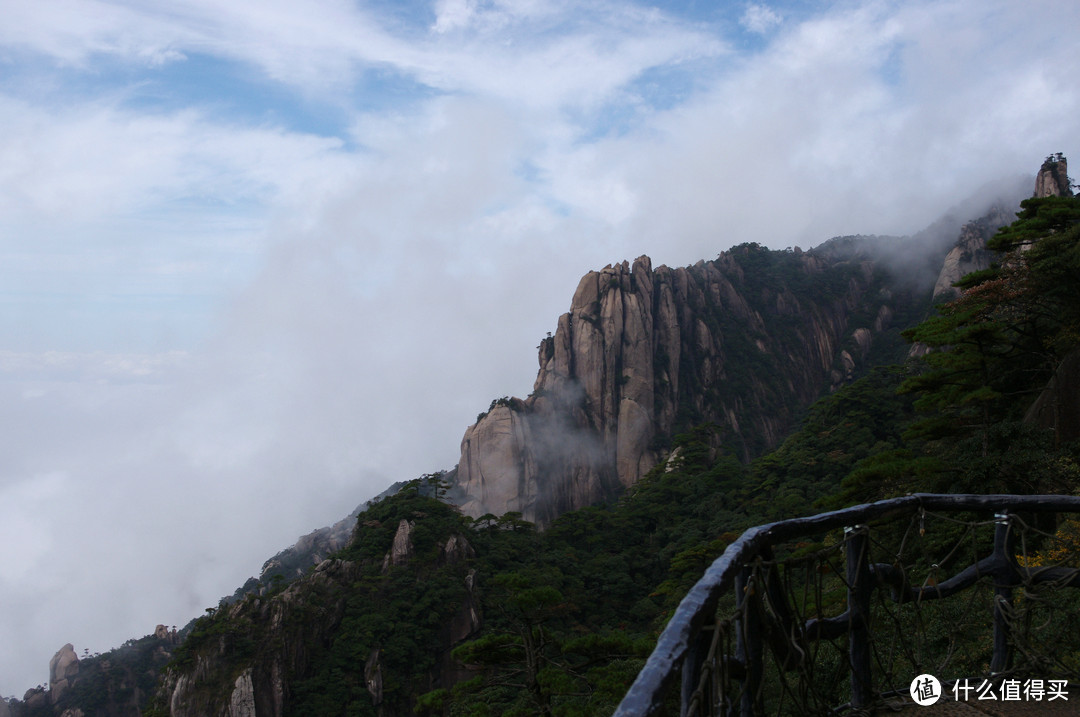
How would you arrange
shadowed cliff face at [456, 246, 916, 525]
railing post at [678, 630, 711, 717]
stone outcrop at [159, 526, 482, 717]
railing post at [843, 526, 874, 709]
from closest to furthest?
railing post at [678, 630, 711, 717]
railing post at [843, 526, 874, 709]
stone outcrop at [159, 526, 482, 717]
shadowed cliff face at [456, 246, 916, 525]

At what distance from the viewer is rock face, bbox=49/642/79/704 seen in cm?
3778

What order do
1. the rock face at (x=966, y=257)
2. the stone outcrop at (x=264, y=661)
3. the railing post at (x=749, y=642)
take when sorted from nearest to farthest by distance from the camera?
1. the railing post at (x=749, y=642)
2. the stone outcrop at (x=264, y=661)
3. the rock face at (x=966, y=257)

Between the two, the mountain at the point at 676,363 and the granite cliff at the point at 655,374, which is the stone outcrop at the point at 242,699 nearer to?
the mountain at the point at 676,363

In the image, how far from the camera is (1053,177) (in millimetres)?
34812

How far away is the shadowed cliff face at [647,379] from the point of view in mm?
46844

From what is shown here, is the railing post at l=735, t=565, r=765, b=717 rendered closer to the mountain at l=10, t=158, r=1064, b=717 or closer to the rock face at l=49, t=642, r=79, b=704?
the mountain at l=10, t=158, r=1064, b=717

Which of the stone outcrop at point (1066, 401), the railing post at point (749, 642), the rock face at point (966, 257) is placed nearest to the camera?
the railing post at point (749, 642)

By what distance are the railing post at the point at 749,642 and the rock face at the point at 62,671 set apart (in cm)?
4759

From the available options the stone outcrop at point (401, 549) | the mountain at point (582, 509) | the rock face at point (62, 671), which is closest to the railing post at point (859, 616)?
the mountain at point (582, 509)

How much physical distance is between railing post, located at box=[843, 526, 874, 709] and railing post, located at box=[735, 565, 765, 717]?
0.60m

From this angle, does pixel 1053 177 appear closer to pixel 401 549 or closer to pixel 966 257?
pixel 966 257

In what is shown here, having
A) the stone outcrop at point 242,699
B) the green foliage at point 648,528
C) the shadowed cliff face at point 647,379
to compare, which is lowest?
the stone outcrop at point 242,699

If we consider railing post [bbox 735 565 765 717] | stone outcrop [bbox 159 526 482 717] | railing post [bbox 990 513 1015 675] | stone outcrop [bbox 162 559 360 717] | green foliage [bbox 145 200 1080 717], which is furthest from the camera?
stone outcrop [bbox 159 526 482 717]

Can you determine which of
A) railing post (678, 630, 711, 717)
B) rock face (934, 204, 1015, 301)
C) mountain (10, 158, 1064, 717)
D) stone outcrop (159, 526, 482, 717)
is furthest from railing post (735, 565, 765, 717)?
rock face (934, 204, 1015, 301)
